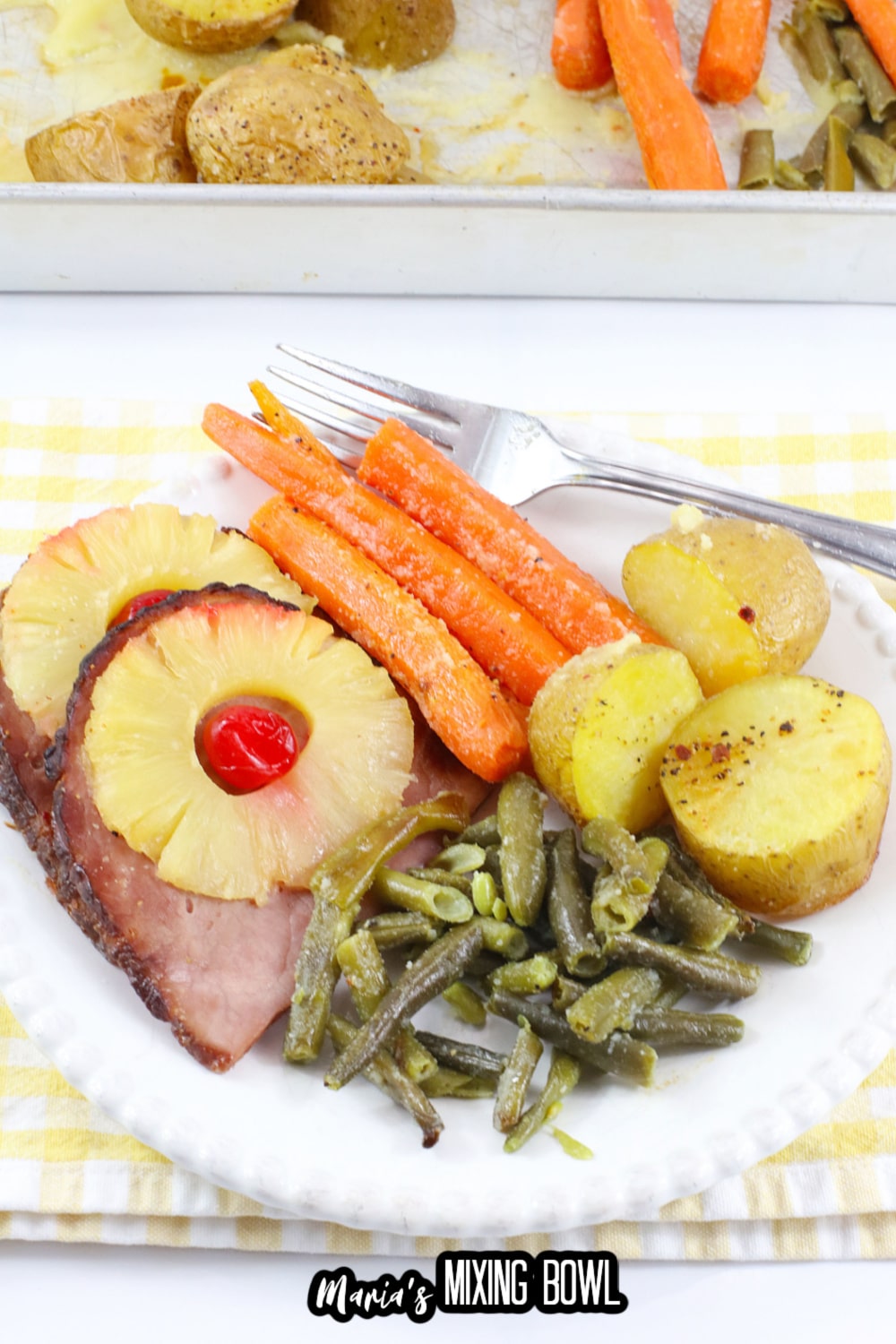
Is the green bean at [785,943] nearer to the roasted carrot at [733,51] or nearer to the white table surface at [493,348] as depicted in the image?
the white table surface at [493,348]

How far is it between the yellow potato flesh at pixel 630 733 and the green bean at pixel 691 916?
0.13 meters

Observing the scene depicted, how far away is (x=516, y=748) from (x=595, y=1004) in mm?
444

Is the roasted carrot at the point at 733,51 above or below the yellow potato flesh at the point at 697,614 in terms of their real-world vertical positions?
above

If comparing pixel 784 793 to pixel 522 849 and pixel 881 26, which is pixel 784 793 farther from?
pixel 881 26

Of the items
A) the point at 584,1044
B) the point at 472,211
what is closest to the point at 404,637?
the point at 584,1044

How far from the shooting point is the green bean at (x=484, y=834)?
5.52 feet

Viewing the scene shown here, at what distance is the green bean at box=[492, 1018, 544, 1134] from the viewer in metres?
1.45

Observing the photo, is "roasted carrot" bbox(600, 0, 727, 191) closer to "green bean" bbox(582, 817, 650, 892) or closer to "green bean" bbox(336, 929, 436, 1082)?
"green bean" bbox(582, 817, 650, 892)

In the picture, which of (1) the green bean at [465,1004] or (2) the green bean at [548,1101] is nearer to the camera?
(2) the green bean at [548,1101]

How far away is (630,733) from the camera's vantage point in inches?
64.9

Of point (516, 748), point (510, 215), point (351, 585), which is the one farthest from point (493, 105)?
point (516, 748)

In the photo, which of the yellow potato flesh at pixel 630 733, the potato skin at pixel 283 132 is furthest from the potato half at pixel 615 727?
the potato skin at pixel 283 132

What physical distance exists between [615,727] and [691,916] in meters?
0.25

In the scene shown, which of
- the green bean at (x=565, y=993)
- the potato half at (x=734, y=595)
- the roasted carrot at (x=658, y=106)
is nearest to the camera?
the green bean at (x=565, y=993)
